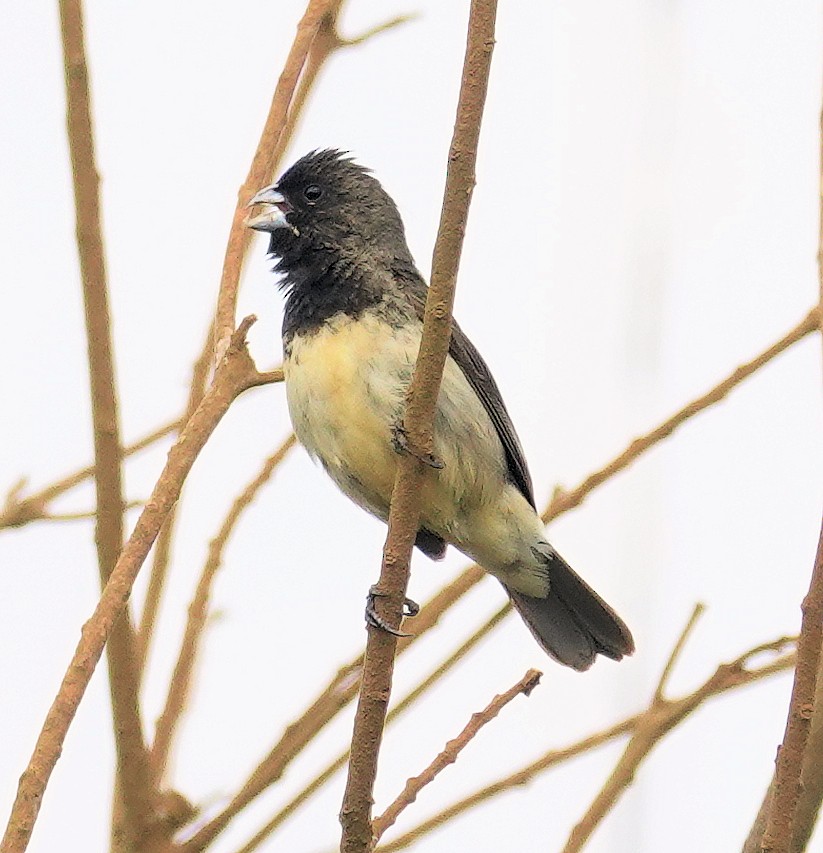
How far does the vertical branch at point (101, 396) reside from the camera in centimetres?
153

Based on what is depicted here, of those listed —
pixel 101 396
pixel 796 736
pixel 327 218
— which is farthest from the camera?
pixel 327 218

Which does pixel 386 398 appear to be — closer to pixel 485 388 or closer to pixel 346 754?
pixel 485 388

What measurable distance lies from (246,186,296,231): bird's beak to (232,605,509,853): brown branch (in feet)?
4.18

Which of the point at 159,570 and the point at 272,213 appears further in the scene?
the point at 272,213

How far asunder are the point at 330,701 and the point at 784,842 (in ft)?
2.26

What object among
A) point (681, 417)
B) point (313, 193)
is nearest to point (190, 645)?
point (681, 417)

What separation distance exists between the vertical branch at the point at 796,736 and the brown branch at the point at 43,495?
0.85m

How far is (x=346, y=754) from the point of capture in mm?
1808

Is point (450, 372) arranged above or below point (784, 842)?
above

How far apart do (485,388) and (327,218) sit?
0.53 metres

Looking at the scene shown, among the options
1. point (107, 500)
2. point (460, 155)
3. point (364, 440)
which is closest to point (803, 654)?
point (460, 155)

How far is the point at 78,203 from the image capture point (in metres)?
1.57

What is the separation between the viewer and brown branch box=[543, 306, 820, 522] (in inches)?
72.4

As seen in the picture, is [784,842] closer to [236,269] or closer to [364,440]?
[236,269]
